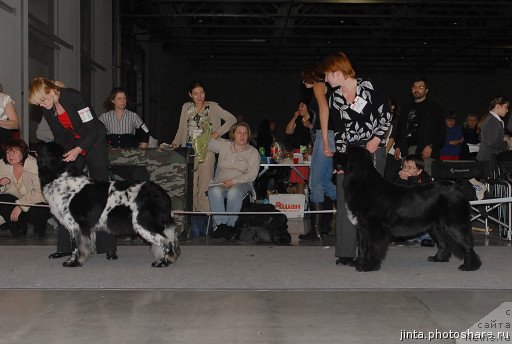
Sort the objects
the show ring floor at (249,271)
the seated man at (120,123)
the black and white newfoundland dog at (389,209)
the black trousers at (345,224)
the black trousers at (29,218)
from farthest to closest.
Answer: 1. the seated man at (120,123)
2. the black trousers at (29,218)
3. the black trousers at (345,224)
4. the black and white newfoundland dog at (389,209)
5. the show ring floor at (249,271)

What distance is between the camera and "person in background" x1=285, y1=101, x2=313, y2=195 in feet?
33.4

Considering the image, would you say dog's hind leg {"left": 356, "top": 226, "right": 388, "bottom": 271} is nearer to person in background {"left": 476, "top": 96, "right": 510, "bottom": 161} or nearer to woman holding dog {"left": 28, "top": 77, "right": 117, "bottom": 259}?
woman holding dog {"left": 28, "top": 77, "right": 117, "bottom": 259}

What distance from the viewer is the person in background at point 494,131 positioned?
7.25 meters

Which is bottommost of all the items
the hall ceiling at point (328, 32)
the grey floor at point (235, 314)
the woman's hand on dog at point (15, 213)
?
the grey floor at point (235, 314)

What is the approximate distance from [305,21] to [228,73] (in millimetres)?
9074

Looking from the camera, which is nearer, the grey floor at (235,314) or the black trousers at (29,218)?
the grey floor at (235,314)

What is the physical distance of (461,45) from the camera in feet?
73.4

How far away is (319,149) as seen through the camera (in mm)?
5855

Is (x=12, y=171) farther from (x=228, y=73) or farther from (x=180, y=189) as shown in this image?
(x=228, y=73)

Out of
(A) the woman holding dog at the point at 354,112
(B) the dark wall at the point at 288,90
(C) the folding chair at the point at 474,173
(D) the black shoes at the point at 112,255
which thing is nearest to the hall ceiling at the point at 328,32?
(B) the dark wall at the point at 288,90

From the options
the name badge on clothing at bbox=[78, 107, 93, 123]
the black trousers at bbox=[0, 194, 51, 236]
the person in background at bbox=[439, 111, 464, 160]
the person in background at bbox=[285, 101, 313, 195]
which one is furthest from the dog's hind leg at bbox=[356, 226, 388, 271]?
the person in background at bbox=[439, 111, 464, 160]

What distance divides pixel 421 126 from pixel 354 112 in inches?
91.7

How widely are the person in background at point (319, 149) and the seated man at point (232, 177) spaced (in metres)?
0.75

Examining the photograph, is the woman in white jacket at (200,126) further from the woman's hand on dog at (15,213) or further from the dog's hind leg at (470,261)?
the dog's hind leg at (470,261)
